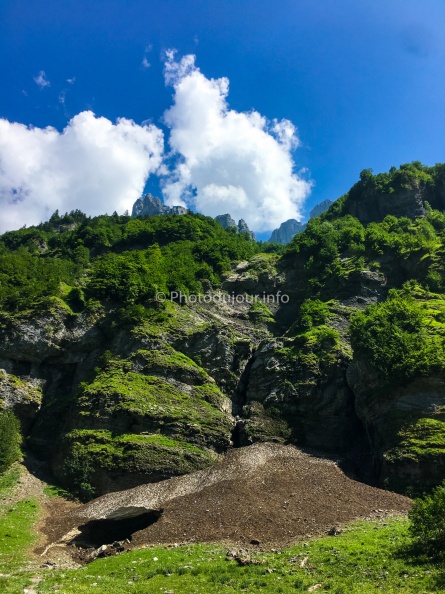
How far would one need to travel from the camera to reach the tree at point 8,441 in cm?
4053

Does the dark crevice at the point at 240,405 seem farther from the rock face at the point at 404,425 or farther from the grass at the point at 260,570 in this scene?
the grass at the point at 260,570

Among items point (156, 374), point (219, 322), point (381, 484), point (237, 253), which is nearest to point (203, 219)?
point (237, 253)

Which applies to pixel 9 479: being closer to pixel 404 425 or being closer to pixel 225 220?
pixel 404 425

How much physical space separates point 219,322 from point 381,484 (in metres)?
36.0

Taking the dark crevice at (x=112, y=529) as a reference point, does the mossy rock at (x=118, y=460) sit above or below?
above

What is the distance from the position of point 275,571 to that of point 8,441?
3232 cm

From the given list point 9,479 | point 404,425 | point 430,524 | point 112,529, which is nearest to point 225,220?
point 404,425

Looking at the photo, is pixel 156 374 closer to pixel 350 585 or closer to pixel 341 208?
pixel 350 585

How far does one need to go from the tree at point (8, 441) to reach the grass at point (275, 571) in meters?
21.4

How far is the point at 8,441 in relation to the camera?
1625 inches

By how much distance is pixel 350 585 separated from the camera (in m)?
16.7

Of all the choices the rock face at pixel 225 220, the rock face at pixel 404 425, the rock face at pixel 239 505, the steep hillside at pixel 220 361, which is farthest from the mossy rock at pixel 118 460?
the rock face at pixel 225 220

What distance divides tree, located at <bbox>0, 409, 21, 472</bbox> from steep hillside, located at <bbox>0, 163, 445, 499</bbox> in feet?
14.3

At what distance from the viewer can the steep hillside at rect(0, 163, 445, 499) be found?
1704 inches
